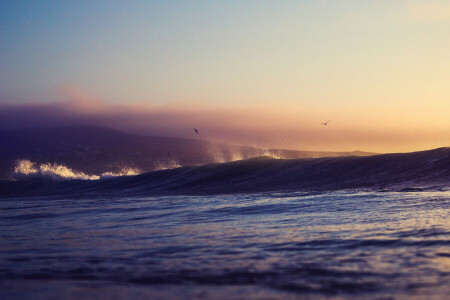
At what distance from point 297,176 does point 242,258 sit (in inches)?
589

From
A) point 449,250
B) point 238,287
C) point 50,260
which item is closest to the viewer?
point 238,287

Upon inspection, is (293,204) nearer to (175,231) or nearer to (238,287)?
(175,231)

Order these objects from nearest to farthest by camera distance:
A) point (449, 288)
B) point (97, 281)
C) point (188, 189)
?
point (449, 288), point (97, 281), point (188, 189)

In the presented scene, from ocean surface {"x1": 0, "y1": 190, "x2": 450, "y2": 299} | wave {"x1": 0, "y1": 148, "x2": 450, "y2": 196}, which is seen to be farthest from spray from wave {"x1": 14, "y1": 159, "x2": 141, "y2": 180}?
ocean surface {"x1": 0, "y1": 190, "x2": 450, "y2": 299}

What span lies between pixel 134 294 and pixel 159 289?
181 mm

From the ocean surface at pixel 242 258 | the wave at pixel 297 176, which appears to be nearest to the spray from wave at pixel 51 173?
the wave at pixel 297 176

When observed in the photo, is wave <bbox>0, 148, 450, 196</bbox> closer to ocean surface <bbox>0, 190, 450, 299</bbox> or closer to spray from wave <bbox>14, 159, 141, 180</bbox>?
spray from wave <bbox>14, 159, 141, 180</bbox>

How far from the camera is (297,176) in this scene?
1894 centimetres

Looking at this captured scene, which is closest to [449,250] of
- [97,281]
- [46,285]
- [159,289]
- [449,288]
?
[449,288]

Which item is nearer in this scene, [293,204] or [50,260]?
[50,260]

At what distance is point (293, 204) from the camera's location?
9.23 metres

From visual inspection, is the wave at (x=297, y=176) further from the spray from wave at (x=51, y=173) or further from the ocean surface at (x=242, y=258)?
the ocean surface at (x=242, y=258)

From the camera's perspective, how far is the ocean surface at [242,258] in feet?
10.5

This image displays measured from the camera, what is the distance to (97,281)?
3541 millimetres
